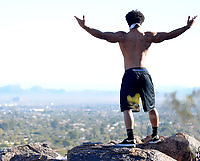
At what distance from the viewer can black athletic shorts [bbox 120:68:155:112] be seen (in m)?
8.16

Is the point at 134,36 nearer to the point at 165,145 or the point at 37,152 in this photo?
the point at 165,145

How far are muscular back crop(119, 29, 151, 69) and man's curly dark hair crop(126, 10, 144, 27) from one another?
208 mm

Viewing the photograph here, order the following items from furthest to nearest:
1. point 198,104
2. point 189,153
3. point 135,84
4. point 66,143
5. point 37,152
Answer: point 66,143, point 37,152, point 189,153, point 135,84, point 198,104

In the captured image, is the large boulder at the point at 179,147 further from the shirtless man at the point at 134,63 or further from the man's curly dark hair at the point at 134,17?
the man's curly dark hair at the point at 134,17

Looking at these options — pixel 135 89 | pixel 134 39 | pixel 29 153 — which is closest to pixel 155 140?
pixel 135 89

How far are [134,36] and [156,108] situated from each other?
150cm

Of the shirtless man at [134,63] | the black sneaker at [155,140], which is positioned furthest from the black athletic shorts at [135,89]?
the black sneaker at [155,140]

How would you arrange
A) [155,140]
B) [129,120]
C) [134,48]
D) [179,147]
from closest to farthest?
[129,120], [134,48], [155,140], [179,147]

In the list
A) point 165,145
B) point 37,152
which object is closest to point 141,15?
point 165,145

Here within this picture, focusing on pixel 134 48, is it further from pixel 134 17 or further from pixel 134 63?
pixel 134 17

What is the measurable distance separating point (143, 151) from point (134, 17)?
2622 mm

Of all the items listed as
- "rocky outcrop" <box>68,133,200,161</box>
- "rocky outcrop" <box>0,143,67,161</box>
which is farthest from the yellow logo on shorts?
"rocky outcrop" <box>0,143,67,161</box>

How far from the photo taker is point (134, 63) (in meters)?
8.31

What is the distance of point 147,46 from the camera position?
8500 millimetres
